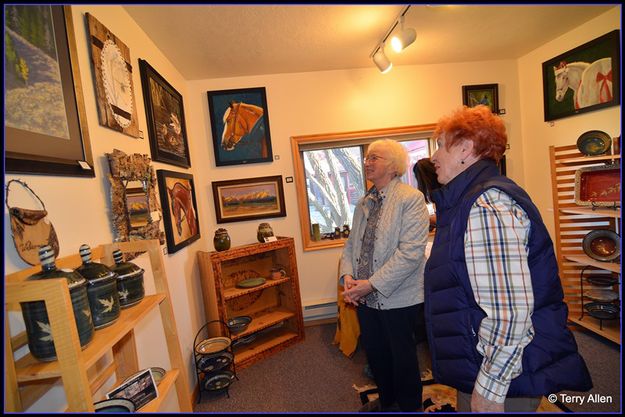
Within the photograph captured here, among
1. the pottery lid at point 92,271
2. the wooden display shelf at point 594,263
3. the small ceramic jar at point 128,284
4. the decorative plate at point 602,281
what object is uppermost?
the pottery lid at point 92,271

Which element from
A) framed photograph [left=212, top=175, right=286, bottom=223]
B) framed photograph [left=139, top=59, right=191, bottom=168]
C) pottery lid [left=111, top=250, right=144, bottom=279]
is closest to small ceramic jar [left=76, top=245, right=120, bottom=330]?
pottery lid [left=111, top=250, right=144, bottom=279]

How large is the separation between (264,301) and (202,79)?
2.21 metres

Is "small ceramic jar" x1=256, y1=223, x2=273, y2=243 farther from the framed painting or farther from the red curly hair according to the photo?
the red curly hair

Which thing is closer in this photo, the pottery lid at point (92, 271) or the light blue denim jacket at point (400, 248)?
the pottery lid at point (92, 271)

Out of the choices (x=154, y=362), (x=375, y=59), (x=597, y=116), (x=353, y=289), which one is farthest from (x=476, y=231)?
(x=597, y=116)

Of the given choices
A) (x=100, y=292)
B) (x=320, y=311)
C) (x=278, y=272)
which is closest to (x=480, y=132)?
(x=100, y=292)

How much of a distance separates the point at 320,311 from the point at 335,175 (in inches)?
56.9

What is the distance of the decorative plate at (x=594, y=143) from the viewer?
243 cm

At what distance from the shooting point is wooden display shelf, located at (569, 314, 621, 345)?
2275 millimetres

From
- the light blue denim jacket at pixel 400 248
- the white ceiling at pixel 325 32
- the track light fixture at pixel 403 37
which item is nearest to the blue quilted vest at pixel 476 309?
the light blue denim jacket at pixel 400 248

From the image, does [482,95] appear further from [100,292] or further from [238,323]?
[100,292]

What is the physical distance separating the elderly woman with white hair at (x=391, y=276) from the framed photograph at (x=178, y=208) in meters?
1.16

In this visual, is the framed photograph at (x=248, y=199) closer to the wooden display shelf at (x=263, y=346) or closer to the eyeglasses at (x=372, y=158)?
the wooden display shelf at (x=263, y=346)

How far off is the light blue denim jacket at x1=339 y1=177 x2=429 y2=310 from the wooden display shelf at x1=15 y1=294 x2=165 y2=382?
1.13m
